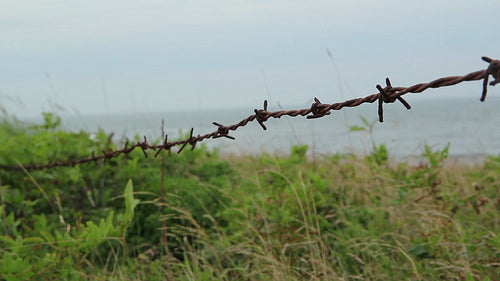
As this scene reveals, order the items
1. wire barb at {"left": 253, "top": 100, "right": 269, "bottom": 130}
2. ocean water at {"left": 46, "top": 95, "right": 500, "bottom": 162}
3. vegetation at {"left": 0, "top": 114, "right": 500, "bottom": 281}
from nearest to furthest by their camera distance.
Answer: wire barb at {"left": 253, "top": 100, "right": 269, "bottom": 130} < vegetation at {"left": 0, "top": 114, "right": 500, "bottom": 281} < ocean water at {"left": 46, "top": 95, "right": 500, "bottom": 162}

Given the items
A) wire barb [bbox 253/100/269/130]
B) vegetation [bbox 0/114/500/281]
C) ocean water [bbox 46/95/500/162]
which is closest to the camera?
wire barb [bbox 253/100/269/130]

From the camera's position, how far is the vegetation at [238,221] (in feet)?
9.14

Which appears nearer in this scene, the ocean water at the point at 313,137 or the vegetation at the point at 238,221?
the vegetation at the point at 238,221

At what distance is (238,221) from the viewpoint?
340 centimetres

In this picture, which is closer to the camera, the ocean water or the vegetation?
the vegetation

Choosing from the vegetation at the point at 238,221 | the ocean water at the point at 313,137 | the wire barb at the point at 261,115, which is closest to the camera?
the wire barb at the point at 261,115

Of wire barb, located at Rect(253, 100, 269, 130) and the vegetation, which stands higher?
wire barb, located at Rect(253, 100, 269, 130)

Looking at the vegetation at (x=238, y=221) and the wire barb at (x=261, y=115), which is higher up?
the wire barb at (x=261, y=115)

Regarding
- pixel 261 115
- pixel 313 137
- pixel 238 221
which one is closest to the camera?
pixel 261 115

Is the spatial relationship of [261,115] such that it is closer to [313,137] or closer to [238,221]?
[238,221]

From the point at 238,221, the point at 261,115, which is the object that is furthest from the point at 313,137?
the point at 261,115

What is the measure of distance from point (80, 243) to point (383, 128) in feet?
118

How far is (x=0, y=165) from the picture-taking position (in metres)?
4.04

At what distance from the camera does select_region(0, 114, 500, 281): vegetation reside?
279 centimetres
